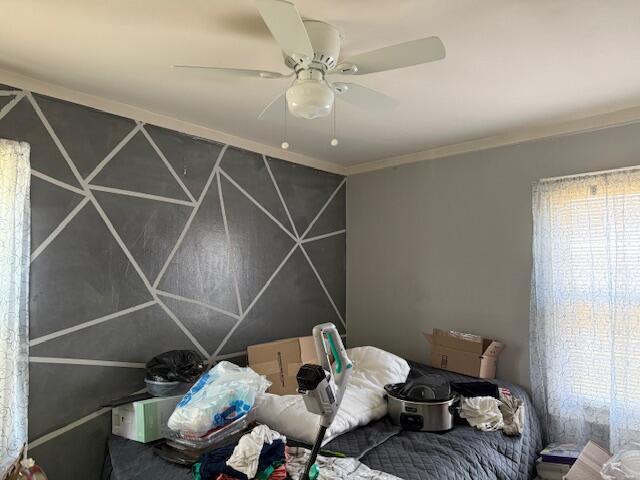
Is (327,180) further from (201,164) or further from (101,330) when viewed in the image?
(101,330)

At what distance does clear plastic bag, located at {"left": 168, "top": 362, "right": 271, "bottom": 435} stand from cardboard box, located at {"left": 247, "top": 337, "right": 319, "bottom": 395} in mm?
472

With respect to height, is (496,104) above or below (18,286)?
above

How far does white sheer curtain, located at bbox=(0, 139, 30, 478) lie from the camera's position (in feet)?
6.58

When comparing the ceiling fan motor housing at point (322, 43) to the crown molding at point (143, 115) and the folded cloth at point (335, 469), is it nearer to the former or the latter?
the crown molding at point (143, 115)

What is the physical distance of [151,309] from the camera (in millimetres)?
2625

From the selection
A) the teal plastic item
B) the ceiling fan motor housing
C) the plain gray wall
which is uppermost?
the ceiling fan motor housing

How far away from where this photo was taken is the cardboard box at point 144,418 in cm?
219

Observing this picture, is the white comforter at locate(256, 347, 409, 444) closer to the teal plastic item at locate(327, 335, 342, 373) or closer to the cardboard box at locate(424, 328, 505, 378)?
the cardboard box at locate(424, 328, 505, 378)

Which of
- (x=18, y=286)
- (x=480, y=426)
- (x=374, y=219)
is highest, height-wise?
(x=374, y=219)

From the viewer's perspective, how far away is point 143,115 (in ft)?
8.65

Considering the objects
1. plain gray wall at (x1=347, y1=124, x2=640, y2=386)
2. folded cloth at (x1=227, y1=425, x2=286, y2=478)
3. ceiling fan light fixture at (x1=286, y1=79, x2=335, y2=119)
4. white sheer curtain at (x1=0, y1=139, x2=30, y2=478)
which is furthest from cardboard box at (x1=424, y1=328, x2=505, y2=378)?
white sheer curtain at (x1=0, y1=139, x2=30, y2=478)

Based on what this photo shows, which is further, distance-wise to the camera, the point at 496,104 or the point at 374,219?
the point at 374,219

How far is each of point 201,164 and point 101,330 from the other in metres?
1.20

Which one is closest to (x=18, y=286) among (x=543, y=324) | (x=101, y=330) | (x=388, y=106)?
(x=101, y=330)
